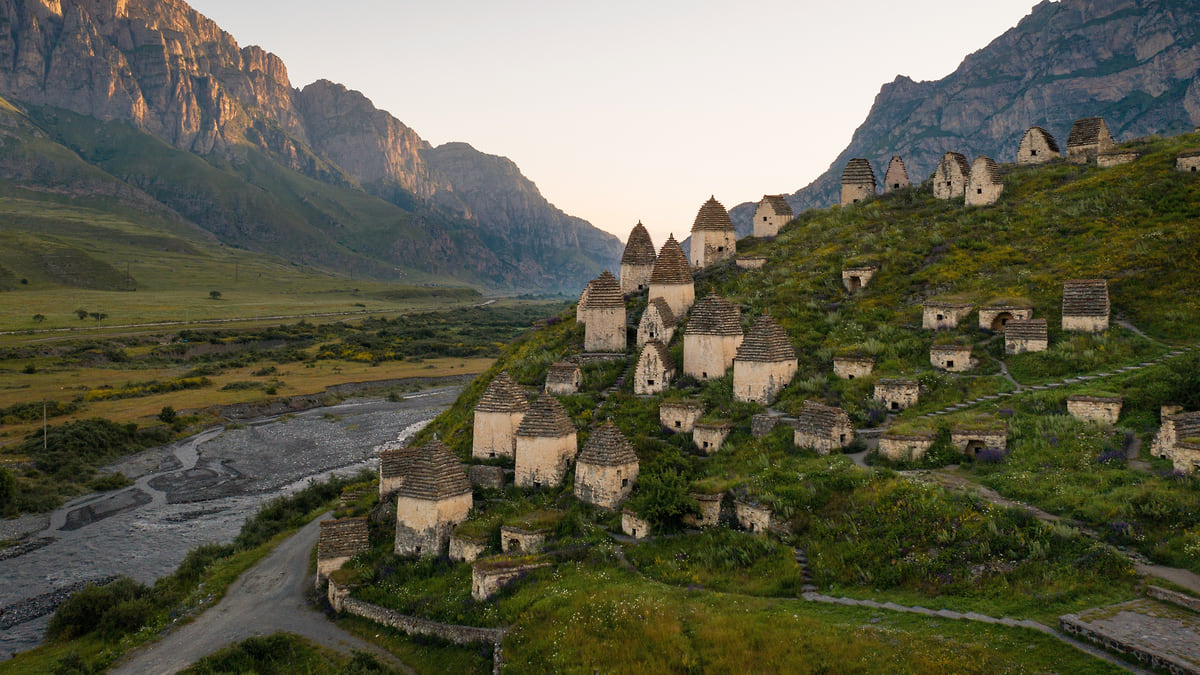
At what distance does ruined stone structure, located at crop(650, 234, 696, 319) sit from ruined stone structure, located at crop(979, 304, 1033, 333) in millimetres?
15855

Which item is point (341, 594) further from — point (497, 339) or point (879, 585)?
point (497, 339)

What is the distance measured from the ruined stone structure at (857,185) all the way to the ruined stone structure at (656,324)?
2832cm

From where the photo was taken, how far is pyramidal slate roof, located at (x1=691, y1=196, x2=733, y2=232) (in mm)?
54750

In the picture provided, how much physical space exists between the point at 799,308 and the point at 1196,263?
690 inches

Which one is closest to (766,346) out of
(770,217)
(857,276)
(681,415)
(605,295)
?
(681,415)

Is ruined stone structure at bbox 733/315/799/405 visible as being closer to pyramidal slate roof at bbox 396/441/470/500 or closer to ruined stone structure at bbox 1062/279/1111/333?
ruined stone structure at bbox 1062/279/1111/333

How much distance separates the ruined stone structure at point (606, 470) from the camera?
25.7m

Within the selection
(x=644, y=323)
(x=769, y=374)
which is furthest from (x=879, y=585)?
(x=644, y=323)

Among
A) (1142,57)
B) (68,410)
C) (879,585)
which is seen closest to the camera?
(879,585)

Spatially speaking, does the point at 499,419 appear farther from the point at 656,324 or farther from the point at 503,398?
the point at 656,324

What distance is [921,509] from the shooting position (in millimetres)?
18938

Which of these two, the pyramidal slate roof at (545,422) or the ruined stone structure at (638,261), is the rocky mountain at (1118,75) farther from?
the pyramidal slate roof at (545,422)

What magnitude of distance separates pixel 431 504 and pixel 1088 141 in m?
52.3

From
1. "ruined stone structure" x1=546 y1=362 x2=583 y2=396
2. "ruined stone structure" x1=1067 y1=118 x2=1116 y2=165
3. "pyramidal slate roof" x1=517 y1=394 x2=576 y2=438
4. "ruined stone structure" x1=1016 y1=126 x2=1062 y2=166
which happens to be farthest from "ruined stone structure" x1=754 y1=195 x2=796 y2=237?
"pyramidal slate roof" x1=517 y1=394 x2=576 y2=438
